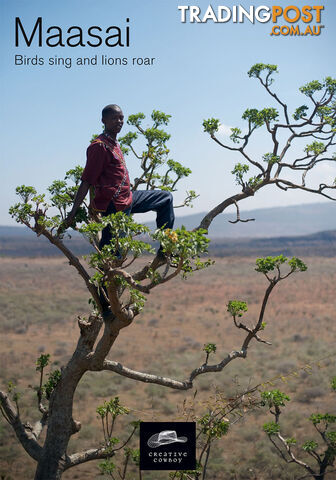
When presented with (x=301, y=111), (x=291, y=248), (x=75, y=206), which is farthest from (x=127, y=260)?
(x=291, y=248)

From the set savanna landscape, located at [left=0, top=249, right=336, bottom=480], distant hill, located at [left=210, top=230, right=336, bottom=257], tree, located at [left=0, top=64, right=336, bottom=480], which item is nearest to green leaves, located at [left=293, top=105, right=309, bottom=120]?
tree, located at [left=0, top=64, right=336, bottom=480]

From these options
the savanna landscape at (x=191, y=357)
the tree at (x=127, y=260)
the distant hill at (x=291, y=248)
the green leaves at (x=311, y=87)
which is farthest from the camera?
the distant hill at (x=291, y=248)

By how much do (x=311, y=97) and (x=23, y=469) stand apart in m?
9.94

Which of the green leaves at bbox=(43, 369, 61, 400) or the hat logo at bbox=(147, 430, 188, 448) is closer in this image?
the hat logo at bbox=(147, 430, 188, 448)

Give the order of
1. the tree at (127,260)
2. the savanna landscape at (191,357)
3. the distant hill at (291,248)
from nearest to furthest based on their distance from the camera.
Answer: the tree at (127,260)
the savanna landscape at (191,357)
the distant hill at (291,248)

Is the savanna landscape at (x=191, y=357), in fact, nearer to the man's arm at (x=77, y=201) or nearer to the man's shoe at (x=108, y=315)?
the man's shoe at (x=108, y=315)

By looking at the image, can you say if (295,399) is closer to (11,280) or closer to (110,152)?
(110,152)

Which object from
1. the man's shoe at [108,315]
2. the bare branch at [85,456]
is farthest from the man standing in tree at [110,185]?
the bare branch at [85,456]

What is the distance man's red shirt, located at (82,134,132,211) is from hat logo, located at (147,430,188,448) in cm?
259

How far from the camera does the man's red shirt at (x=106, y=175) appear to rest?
16.7 ft

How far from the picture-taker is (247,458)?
1238cm

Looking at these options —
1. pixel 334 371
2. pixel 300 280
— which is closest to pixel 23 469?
pixel 334 371

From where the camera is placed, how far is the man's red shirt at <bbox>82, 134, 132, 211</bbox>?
5.09m

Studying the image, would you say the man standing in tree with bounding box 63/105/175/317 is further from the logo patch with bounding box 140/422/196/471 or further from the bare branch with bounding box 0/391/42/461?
the bare branch with bounding box 0/391/42/461
